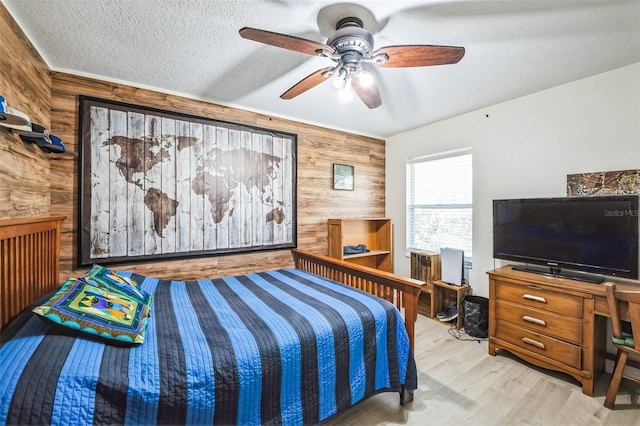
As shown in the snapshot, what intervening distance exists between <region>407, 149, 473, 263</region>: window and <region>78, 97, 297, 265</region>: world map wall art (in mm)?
1777

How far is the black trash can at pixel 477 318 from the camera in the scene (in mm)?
2734

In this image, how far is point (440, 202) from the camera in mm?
3443

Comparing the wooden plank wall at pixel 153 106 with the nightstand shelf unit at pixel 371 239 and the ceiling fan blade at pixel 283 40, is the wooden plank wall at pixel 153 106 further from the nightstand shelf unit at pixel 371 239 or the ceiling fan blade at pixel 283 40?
the ceiling fan blade at pixel 283 40

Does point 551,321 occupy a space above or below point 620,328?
below

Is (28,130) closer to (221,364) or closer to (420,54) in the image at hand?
(221,364)

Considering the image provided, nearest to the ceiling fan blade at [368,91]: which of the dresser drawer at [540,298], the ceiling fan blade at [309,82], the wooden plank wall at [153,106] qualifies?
the ceiling fan blade at [309,82]

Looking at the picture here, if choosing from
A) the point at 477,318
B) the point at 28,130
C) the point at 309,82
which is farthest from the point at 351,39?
the point at 477,318

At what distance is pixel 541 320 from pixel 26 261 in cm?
356

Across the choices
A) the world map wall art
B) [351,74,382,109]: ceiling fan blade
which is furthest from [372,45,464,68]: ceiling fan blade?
the world map wall art

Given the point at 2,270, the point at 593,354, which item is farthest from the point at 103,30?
the point at 593,354

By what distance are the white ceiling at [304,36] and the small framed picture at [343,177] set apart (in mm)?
1112

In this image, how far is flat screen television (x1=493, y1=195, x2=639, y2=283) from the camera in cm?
196

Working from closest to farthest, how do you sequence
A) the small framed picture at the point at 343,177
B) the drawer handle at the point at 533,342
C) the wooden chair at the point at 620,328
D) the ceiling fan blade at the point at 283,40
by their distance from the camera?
the ceiling fan blade at the point at 283,40
the wooden chair at the point at 620,328
the drawer handle at the point at 533,342
the small framed picture at the point at 343,177

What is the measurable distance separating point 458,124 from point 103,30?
3.35 meters
